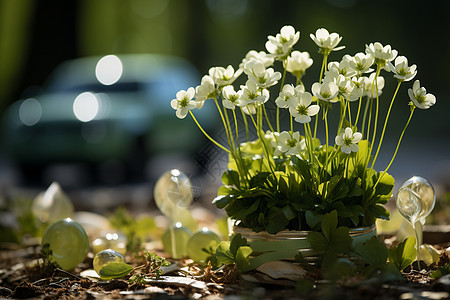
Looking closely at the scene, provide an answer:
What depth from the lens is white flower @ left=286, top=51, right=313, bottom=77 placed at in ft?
5.49

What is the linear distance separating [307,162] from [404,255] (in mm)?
404

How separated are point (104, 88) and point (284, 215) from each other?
17.2ft

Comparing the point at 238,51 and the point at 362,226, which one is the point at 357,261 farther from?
the point at 238,51

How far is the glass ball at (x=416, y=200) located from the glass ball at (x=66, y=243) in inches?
42.5

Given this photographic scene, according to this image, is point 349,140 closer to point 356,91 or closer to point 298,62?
point 356,91

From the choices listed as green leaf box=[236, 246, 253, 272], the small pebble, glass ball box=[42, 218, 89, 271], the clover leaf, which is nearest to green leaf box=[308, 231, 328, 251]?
the clover leaf

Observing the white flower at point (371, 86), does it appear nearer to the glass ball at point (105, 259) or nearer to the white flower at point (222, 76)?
the white flower at point (222, 76)

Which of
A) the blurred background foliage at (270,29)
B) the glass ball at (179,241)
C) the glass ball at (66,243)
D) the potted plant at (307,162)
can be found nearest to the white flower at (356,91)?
the potted plant at (307,162)

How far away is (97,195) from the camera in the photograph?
448cm

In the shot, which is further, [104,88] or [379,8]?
[379,8]

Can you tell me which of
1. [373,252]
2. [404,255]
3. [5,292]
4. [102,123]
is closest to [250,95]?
[373,252]

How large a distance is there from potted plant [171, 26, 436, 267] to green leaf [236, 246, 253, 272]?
48mm

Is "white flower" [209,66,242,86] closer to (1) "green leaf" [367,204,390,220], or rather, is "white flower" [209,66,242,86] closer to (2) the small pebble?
(1) "green leaf" [367,204,390,220]

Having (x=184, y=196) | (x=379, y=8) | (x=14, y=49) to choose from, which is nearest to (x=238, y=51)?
(x=379, y=8)
